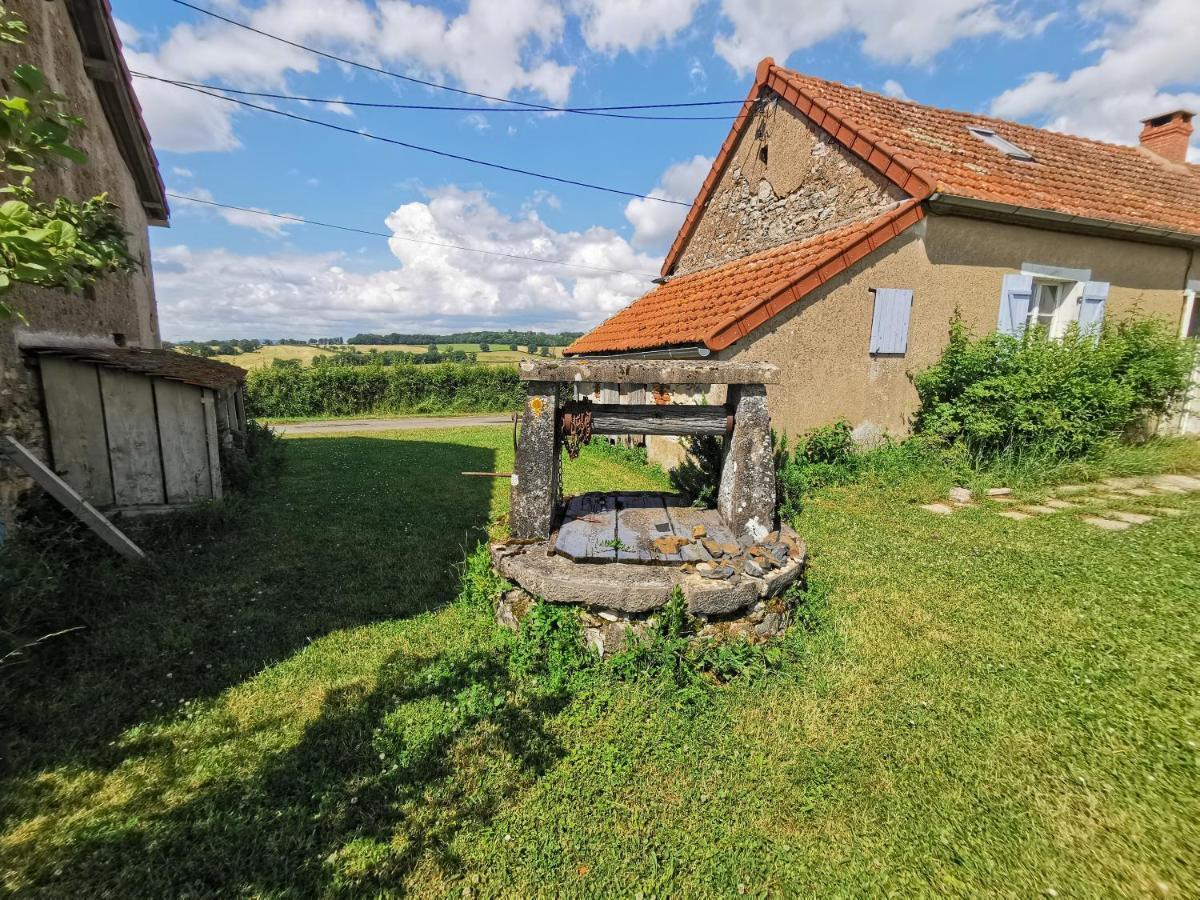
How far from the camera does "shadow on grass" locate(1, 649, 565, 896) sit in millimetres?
1933

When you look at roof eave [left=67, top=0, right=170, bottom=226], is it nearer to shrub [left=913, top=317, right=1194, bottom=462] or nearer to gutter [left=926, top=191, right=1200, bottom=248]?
gutter [left=926, top=191, right=1200, bottom=248]

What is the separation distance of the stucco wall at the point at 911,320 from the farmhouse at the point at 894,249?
2cm

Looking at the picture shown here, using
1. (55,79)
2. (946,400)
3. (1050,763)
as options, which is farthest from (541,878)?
(55,79)

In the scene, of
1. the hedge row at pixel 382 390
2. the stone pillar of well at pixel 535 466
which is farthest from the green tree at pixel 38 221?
the hedge row at pixel 382 390

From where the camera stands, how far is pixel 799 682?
3027 mm

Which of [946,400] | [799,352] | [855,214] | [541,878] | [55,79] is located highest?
[55,79]

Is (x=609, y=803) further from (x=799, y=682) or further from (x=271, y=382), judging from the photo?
(x=271, y=382)

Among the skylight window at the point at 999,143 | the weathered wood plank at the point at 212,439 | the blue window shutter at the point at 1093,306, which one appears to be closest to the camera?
the weathered wood plank at the point at 212,439

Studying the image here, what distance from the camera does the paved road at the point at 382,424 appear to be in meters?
16.3

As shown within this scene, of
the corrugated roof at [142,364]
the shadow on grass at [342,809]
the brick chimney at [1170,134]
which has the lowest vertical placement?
the shadow on grass at [342,809]

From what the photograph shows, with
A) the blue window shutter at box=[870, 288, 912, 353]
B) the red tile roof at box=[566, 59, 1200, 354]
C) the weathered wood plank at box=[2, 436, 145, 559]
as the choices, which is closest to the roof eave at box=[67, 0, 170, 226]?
the weathered wood plank at box=[2, 436, 145, 559]

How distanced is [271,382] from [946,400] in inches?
852

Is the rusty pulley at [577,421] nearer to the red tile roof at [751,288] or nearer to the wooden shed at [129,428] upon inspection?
the red tile roof at [751,288]

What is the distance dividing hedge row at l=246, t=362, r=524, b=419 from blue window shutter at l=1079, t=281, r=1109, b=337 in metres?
18.8
